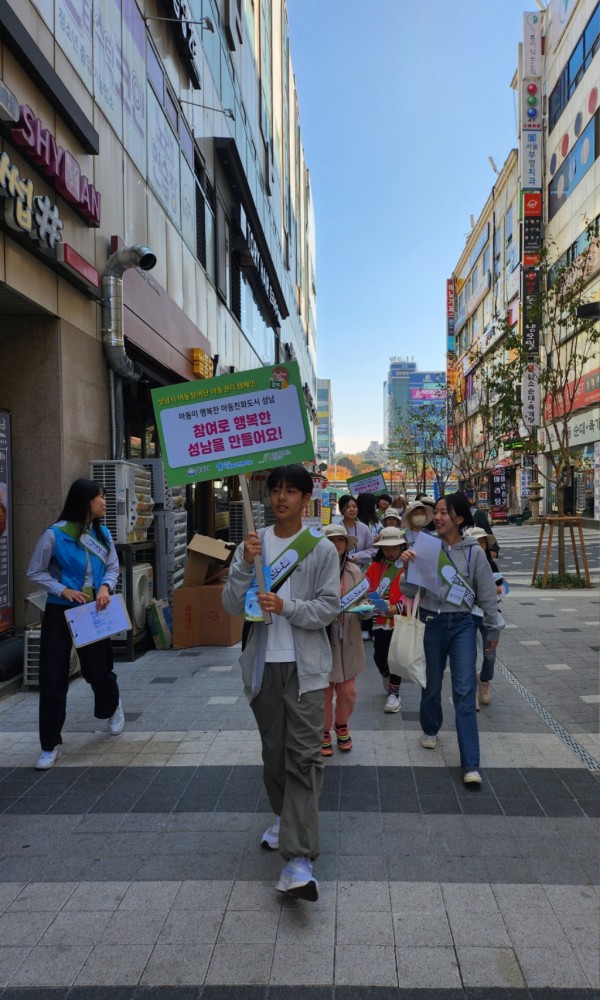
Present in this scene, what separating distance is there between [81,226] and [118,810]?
5.70 metres

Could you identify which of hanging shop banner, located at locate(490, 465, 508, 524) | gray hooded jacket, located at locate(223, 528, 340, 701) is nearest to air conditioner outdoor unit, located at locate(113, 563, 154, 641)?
gray hooded jacket, located at locate(223, 528, 340, 701)

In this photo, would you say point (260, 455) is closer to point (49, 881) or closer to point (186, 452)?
point (186, 452)

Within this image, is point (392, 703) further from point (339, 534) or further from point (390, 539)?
point (339, 534)

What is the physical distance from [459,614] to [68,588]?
2.59 metres

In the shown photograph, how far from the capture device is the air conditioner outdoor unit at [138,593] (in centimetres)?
711

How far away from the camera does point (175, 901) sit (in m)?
2.73

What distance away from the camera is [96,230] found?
7113 mm

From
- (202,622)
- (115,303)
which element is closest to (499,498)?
(202,622)

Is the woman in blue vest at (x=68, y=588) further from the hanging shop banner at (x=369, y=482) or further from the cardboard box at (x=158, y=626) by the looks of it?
the hanging shop banner at (x=369, y=482)

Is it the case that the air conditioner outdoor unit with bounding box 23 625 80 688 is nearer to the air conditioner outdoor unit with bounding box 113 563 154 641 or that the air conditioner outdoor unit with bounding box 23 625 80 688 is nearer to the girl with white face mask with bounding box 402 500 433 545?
the air conditioner outdoor unit with bounding box 113 563 154 641

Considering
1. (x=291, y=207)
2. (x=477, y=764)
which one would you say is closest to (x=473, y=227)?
(x=291, y=207)

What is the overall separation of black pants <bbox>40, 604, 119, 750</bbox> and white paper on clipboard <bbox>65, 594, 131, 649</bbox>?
89 mm

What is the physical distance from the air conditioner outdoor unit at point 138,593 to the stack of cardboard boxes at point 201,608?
356mm

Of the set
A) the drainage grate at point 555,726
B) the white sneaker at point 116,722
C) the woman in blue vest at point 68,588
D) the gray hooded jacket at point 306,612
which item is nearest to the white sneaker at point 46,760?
the woman in blue vest at point 68,588
